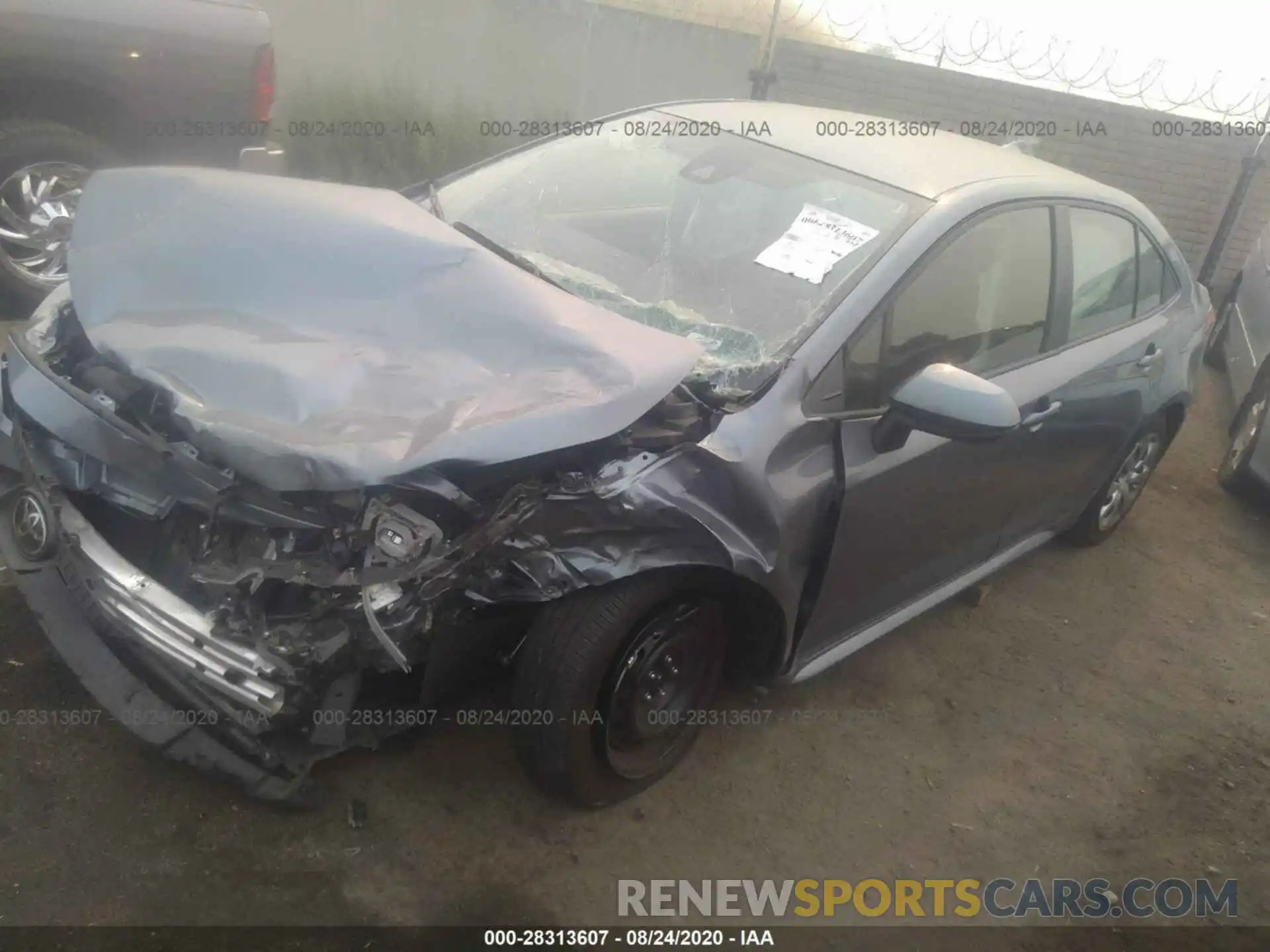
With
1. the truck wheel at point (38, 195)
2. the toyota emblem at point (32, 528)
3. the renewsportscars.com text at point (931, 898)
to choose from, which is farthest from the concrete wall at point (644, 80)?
the renewsportscars.com text at point (931, 898)

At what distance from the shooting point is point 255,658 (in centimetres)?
191

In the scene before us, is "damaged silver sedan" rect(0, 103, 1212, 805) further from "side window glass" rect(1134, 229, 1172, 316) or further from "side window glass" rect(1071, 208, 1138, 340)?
"side window glass" rect(1134, 229, 1172, 316)

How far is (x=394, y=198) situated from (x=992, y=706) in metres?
2.66

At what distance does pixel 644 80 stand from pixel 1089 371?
6.33 metres

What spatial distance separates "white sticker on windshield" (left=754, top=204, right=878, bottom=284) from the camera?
2592 millimetres

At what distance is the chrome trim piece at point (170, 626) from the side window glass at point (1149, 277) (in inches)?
133

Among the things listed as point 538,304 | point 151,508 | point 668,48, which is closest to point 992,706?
point 538,304

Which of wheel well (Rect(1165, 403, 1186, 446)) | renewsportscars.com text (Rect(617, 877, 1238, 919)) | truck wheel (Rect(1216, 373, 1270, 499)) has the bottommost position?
renewsportscars.com text (Rect(617, 877, 1238, 919))

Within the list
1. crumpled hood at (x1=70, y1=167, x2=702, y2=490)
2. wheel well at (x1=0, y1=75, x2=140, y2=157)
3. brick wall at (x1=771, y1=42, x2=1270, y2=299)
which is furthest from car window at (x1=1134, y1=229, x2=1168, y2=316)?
brick wall at (x1=771, y1=42, x2=1270, y2=299)

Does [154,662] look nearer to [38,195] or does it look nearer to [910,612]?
[910,612]

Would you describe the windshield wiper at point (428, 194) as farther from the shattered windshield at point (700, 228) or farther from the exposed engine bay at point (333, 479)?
the exposed engine bay at point (333, 479)

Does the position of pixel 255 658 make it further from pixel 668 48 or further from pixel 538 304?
pixel 668 48

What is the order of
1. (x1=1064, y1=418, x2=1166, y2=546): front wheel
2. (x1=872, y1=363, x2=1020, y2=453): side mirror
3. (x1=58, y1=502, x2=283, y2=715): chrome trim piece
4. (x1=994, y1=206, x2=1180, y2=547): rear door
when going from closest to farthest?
(x1=58, y1=502, x2=283, y2=715): chrome trim piece, (x1=872, y1=363, x2=1020, y2=453): side mirror, (x1=994, y1=206, x2=1180, y2=547): rear door, (x1=1064, y1=418, x2=1166, y2=546): front wheel

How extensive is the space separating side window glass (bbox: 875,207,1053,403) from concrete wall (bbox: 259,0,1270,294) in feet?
19.1
